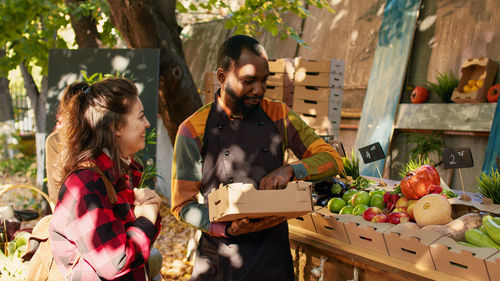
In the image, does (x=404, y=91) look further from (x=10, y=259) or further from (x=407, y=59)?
(x=10, y=259)

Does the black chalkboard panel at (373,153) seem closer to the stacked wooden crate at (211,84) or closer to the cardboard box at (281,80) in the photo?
the cardboard box at (281,80)

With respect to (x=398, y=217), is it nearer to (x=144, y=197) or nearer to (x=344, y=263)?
(x=344, y=263)

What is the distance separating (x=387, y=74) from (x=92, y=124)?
424cm

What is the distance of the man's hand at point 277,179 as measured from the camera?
1.74 m

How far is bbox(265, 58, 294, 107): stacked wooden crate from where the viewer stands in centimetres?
433

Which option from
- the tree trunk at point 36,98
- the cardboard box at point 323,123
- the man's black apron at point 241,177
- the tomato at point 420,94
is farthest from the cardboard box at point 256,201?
the tree trunk at point 36,98

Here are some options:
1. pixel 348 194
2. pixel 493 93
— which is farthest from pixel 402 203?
pixel 493 93

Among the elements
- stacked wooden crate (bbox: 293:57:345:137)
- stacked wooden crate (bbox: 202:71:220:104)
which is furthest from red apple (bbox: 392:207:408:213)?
stacked wooden crate (bbox: 202:71:220:104)

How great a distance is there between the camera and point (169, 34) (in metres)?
4.78

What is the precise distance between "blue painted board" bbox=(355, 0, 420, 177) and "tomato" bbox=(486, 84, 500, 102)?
1005 millimetres

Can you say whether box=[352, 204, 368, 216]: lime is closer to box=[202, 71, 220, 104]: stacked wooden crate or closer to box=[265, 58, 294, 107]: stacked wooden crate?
box=[265, 58, 294, 107]: stacked wooden crate

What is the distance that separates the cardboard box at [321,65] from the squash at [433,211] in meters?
2.18

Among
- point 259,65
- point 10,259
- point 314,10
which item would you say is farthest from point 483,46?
point 10,259

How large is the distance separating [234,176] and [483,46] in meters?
3.79
